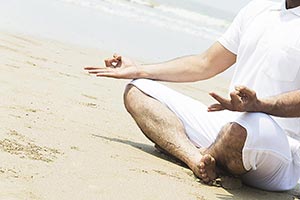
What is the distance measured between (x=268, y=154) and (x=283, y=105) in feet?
1.03

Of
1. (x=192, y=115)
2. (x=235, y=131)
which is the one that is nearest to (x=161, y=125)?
(x=192, y=115)

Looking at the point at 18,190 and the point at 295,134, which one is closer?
the point at 18,190

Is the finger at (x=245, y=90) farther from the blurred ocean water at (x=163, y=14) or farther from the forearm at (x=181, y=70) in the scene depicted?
the blurred ocean water at (x=163, y=14)

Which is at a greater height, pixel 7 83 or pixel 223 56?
pixel 223 56

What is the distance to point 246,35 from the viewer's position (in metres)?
3.79

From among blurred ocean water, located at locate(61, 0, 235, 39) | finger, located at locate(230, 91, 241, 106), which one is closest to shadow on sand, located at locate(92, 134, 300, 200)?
finger, located at locate(230, 91, 241, 106)

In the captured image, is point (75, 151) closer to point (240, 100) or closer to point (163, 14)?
point (240, 100)

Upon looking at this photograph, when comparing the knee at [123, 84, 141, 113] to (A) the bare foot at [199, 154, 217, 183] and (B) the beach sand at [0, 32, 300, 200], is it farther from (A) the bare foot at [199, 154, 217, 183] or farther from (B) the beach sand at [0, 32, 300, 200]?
(A) the bare foot at [199, 154, 217, 183]

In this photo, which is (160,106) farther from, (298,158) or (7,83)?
(7,83)

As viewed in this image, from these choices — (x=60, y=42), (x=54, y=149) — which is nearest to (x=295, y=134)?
(x=54, y=149)

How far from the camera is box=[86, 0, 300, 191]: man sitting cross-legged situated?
10.9 ft

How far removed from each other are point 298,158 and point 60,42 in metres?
6.80

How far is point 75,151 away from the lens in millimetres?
3697

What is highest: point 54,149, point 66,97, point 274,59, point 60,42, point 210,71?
point 274,59
